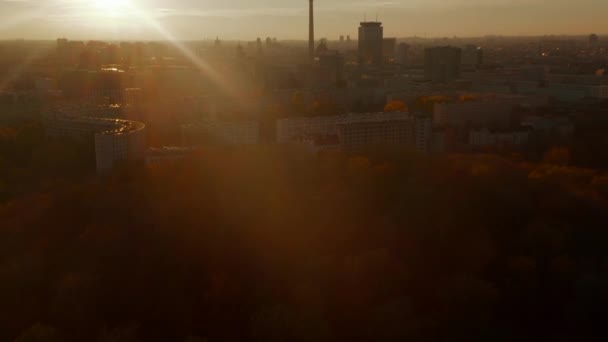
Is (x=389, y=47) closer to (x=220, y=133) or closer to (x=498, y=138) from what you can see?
(x=498, y=138)

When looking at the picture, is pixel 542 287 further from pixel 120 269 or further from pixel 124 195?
pixel 124 195

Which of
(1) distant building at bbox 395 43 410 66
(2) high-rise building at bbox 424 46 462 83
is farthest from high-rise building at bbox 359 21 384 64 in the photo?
(2) high-rise building at bbox 424 46 462 83

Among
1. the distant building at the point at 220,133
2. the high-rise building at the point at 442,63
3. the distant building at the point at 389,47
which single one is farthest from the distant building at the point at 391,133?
the distant building at the point at 389,47

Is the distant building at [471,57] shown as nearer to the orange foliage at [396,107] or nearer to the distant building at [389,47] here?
the distant building at [389,47]

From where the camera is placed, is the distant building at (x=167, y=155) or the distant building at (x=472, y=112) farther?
the distant building at (x=472, y=112)

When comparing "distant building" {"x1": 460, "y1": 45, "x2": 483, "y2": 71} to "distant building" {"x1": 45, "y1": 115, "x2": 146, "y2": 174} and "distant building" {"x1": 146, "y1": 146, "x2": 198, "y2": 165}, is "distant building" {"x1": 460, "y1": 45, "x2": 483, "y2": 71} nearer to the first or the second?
"distant building" {"x1": 45, "y1": 115, "x2": 146, "y2": 174}

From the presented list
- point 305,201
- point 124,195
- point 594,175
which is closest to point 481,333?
point 305,201
